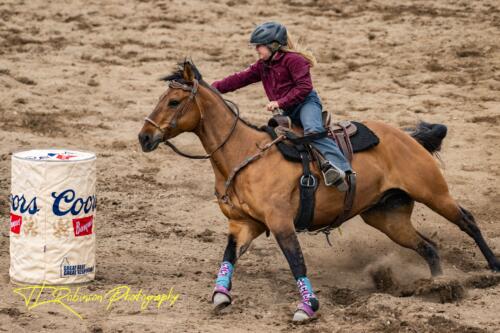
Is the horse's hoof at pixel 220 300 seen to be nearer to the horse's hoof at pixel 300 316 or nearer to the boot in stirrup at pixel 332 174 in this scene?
the horse's hoof at pixel 300 316

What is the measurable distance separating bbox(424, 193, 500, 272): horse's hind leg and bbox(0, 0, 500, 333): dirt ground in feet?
0.48

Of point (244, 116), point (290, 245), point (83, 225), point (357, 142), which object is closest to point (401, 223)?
point (357, 142)

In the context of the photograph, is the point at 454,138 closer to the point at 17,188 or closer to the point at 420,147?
the point at 420,147

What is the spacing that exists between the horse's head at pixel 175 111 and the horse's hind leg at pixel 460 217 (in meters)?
2.26

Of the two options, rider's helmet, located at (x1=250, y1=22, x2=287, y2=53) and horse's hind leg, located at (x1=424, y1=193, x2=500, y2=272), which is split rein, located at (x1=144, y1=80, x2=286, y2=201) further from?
horse's hind leg, located at (x1=424, y1=193, x2=500, y2=272)

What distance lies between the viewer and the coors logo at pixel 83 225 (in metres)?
8.69

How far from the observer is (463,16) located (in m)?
15.6

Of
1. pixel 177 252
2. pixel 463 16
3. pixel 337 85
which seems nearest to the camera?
pixel 177 252

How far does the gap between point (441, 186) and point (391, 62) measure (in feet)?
18.1

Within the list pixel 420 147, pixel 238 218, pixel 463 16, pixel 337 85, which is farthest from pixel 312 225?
pixel 463 16

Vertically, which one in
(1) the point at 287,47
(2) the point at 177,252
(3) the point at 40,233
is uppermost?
(1) the point at 287,47

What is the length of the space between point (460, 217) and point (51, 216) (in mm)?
3439

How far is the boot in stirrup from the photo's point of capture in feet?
27.6

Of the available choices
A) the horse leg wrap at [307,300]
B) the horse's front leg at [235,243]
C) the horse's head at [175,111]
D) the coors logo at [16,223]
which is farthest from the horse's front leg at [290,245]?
the coors logo at [16,223]
